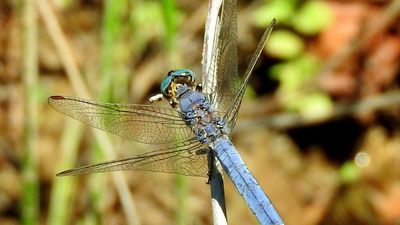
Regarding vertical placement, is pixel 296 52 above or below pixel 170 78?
above

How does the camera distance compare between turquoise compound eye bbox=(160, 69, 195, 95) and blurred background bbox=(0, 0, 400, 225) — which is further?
blurred background bbox=(0, 0, 400, 225)

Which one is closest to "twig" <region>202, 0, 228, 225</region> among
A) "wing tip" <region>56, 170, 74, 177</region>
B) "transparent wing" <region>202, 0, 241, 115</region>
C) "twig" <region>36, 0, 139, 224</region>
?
"transparent wing" <region>202, 0, 241, 115</region>

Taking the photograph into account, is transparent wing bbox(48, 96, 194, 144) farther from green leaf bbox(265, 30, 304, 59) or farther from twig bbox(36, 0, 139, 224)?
green leaf bbox(265, 30, 304, 59)

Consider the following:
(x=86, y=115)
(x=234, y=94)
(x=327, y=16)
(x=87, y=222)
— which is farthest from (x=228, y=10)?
(x=327, y=16)

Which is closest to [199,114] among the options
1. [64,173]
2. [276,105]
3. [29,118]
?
[64,173]

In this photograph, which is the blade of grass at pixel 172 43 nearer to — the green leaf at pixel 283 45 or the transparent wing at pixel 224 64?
the transparent wing at pixel 224 64

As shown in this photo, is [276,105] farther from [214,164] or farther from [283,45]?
[214,164]

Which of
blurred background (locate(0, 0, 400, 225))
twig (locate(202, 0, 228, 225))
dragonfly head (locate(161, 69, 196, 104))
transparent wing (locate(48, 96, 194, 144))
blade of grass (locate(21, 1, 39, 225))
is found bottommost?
twig (locate(202, 0, 228, 225))

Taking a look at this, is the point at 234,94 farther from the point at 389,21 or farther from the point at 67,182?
the point at 389,21

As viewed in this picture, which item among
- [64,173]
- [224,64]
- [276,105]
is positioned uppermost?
[276,105]
